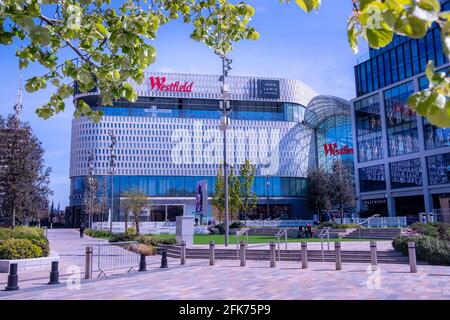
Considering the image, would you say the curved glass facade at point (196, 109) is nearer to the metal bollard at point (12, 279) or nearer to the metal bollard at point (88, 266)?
the metal bollard at point (88, 266)

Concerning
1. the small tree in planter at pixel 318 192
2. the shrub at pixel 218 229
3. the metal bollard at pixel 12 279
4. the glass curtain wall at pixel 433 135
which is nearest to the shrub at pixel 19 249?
the metal bollard at pixel 12 279

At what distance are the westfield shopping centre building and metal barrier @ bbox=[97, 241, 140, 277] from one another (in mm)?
58605

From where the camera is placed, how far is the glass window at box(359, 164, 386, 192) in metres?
55.9

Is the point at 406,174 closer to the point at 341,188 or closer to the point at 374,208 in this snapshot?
the point at 374,208

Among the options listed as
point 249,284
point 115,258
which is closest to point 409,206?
point 115,258

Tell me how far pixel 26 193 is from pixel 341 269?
2449 centimetres

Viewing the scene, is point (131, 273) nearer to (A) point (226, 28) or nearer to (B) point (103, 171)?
(A) point (226, 28)

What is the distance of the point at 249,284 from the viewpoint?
39.1 feet

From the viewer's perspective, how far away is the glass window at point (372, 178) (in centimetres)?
5588

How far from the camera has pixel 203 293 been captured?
1042cm

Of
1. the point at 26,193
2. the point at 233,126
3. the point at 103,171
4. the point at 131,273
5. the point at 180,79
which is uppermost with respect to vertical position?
the point at 180,79

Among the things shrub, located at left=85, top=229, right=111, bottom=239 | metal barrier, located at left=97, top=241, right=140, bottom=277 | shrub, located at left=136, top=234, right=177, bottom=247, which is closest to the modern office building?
shrub, located at left=136, top=234, right=177, bottom=247

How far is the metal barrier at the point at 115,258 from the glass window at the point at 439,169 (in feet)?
135
